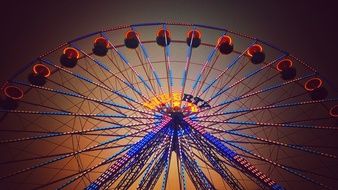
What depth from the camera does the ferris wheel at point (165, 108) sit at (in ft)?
44.3

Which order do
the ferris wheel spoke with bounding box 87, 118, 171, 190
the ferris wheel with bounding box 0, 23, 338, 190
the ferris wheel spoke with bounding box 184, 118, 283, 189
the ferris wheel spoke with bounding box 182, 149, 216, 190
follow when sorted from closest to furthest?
the ferris wheel spoke with bounding box 184, 118, 283, 189, the ferris wheel spoke with bounding box 87, 118, 171, 190, the ferris wheel with bounding box 0, 23, 338, 190, the ferris wheel spoke with bounding box 182, 149, 216, 190

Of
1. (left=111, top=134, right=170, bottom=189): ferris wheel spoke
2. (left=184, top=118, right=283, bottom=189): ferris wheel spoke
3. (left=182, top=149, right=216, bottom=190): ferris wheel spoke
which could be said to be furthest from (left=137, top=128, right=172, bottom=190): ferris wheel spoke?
(left=184, top=118, right=283, bottom=189): ferris wheel spoke

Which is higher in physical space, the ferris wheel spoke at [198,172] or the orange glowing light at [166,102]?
the orange glowing light at [166,102]

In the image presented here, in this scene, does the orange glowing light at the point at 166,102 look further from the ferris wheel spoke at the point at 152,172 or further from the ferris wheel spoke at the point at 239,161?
the ferris wheel spoke at the point at 152,172

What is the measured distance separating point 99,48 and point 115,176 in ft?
15.8

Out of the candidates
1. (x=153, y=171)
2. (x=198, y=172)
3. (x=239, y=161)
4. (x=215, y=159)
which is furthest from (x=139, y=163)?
(x=239, y=161)

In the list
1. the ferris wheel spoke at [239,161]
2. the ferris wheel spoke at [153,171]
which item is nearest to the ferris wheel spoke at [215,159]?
the ferris wheel spoke at [239,161]

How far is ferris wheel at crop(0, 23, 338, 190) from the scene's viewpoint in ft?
44.3

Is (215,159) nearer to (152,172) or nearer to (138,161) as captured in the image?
(138,161)

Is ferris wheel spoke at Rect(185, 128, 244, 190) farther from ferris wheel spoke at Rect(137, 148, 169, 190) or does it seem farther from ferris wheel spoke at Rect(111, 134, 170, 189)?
ferris wheel spoke at Rect(137, 148, 169, 190)

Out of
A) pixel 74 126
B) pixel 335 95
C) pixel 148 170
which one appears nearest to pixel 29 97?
pixel 74 126

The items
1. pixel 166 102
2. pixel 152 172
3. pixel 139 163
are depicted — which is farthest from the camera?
pixel 152 172

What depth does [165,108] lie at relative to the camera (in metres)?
14.3

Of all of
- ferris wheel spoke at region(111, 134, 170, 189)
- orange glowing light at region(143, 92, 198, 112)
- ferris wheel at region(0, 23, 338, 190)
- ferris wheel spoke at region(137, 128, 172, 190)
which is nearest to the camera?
ferris wheel at region(0, 23, 338, 190)
